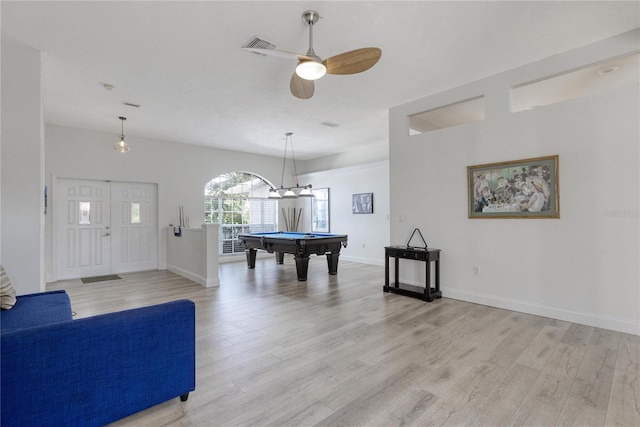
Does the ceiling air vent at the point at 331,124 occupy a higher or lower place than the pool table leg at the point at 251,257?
higher

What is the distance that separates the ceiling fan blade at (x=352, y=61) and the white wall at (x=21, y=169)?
308 centimetres

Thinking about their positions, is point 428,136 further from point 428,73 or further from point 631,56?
point 631,56

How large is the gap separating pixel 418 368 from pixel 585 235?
2448 millimetres

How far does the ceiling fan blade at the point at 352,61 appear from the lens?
2465mm

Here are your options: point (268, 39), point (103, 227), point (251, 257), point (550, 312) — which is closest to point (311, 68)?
point (268, 39)

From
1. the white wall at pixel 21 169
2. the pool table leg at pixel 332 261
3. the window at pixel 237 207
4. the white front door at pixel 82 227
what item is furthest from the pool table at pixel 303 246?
the white wall at pixel 21 169

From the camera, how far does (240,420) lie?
71.8 inches

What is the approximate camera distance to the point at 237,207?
27.9ft

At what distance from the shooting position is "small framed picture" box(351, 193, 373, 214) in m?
7.59

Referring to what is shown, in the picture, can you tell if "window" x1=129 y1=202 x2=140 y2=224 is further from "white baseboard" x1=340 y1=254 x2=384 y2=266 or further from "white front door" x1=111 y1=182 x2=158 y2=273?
"white baseboard" x1=340 y1=254 x2=384 y2=266

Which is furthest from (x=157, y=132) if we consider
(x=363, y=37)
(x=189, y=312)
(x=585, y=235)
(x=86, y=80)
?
(x=585, y=235)

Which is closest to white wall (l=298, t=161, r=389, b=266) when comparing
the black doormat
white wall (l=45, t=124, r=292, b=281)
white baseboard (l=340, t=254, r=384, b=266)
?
white baseboard (l=340, t=254, r=384, b=266)

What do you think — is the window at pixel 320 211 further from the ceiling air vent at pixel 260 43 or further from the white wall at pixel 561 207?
the ceiling air vent at pixel 260 43

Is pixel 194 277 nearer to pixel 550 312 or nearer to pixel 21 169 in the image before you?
pixel 21 169
